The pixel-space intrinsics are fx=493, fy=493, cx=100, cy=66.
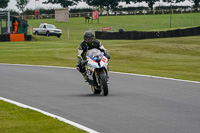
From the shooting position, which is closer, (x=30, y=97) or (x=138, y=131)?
(x=138, y=131)

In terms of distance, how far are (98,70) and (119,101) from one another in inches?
55.3

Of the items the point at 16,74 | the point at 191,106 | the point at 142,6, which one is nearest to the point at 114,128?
the point at 191,106

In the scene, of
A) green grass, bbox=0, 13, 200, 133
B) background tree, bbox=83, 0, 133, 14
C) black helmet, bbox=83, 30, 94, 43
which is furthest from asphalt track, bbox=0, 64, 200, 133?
background tree, bbox=83, 0, 133, 14

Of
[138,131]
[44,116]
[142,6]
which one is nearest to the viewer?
[138,131]

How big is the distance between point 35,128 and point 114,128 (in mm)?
1151

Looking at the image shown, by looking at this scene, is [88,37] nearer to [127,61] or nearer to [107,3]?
[127,61]

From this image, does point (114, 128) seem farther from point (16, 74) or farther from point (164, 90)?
point (16, 74)

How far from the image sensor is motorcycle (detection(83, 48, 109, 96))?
11.2 metres

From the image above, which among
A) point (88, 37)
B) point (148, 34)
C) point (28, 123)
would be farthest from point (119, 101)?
point (148, 34)

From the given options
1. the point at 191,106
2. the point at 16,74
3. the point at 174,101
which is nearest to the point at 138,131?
the point at 191,106

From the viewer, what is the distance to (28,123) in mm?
7629

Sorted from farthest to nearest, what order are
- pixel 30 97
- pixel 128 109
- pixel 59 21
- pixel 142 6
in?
pixel 142 6 → pixel 59 21 → pixel 30 97 → pixel 128 109

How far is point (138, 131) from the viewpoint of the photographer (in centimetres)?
697

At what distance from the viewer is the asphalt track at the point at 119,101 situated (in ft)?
24.7
